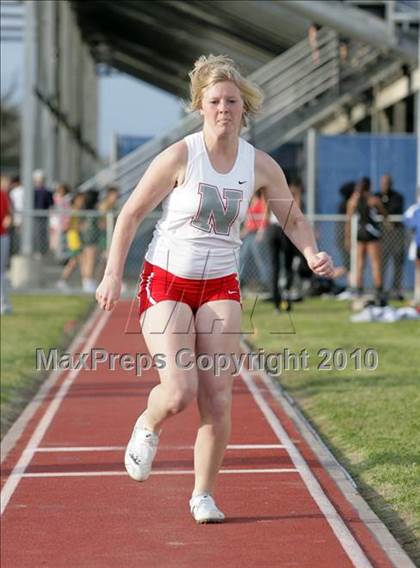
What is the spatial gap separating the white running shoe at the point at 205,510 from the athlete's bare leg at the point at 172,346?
1.71ft

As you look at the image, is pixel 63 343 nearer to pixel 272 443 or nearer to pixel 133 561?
pixel 272 443

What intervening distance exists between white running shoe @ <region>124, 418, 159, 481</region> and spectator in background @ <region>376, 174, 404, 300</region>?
59.3ft

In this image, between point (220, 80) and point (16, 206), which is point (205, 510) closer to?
point (220, 80)

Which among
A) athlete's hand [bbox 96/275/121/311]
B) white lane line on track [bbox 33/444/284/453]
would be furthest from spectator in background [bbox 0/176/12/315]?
athlete's hand [bbox 96/275/121/311]

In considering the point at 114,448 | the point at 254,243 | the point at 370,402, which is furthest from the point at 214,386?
the point at 254,243

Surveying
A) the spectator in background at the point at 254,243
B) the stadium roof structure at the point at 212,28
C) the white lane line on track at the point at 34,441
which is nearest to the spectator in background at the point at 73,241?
the spectator in background at the point at 254,243

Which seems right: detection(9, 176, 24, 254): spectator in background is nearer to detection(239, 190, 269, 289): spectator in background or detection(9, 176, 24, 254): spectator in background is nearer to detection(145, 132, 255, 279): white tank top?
detection(239, 190, 269, 289): spectator in background

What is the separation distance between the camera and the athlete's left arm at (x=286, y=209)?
7.15m

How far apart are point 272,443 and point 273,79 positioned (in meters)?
22.7

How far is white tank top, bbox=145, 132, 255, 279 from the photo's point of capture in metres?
6.91

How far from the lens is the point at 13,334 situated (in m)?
18.4

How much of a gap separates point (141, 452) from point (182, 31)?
35.7 meters

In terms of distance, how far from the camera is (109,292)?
6.91 meters

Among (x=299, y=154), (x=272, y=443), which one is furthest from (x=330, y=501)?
(x=299, y=154)
